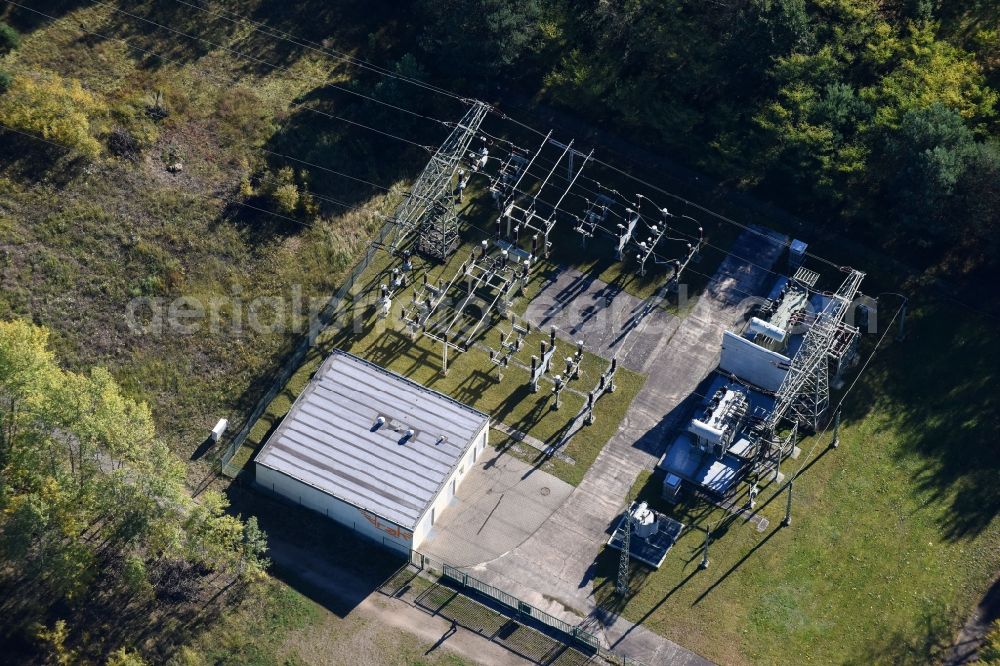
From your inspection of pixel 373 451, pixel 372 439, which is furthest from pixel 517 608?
pixel 372 439

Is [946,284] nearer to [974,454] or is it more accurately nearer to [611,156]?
[974,454]

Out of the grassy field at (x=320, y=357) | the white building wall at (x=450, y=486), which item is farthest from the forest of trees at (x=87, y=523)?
the white building wall at (x=450, y=486)

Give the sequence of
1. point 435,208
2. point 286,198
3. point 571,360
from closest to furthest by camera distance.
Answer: point 571,360 → point 286,198 → point 435,208

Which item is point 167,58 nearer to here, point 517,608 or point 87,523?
point 87,523

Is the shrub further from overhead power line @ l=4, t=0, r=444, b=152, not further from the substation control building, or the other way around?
the substation control building

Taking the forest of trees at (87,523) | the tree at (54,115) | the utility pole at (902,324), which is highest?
the utility pole at (902,324)

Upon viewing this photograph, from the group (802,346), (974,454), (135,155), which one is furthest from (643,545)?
(135,155)

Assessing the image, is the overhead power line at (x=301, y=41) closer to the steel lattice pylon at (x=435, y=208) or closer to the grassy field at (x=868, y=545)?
the steel lattice pylon at (x=435, y=208)
